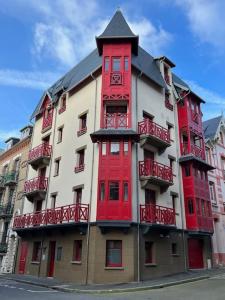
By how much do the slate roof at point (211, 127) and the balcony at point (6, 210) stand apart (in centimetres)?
2132

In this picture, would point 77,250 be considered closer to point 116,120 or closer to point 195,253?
point 116,120

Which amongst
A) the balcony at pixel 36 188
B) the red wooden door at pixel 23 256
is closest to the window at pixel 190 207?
the balcony at pixel 36 188

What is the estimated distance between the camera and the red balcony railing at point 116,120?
20.3 meters

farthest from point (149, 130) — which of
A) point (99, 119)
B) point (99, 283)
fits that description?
point (99, 283)

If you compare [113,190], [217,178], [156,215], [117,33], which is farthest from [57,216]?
[217,178]

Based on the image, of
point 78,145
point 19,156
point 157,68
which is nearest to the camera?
point 78,145

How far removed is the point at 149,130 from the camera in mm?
20734

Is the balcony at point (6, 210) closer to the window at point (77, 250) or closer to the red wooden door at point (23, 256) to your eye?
the red wooden door at point (23, 256)

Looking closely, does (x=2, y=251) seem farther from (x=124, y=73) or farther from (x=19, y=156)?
(x=124, y=73)

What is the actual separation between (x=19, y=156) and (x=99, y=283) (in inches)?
724

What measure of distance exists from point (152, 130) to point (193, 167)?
5.45 meters

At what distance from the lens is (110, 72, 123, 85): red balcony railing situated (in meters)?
21.5

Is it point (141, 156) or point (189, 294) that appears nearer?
point (189, 294)

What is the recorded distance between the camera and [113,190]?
1872 cm
